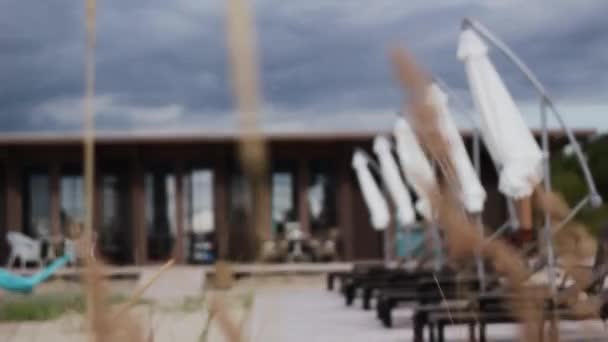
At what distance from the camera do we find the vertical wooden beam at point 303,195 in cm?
1717

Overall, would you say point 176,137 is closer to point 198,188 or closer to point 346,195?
point 198,188

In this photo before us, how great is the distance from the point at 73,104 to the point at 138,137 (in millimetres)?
15950

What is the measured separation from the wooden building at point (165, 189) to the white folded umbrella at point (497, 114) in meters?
9.37

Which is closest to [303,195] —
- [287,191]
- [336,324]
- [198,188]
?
[287,191]

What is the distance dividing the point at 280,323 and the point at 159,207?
1682 centimetres

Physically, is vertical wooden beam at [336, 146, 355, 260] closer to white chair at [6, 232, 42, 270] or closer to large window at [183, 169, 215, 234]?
large window at [183, 169, 215, 234]

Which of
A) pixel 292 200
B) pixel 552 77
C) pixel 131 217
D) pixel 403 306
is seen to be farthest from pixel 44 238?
pixel 552 77

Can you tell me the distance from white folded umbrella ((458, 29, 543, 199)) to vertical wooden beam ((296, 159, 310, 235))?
374 inches

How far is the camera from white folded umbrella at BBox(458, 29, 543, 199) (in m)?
7.25

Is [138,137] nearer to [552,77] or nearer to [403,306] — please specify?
[403,306]

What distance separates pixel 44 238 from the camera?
17.0m

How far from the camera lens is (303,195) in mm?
17188

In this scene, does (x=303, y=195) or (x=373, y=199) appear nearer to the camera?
(x=373, y=199)


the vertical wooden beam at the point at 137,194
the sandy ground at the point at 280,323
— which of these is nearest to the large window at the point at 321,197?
the sandy ground at the point at 280,323
